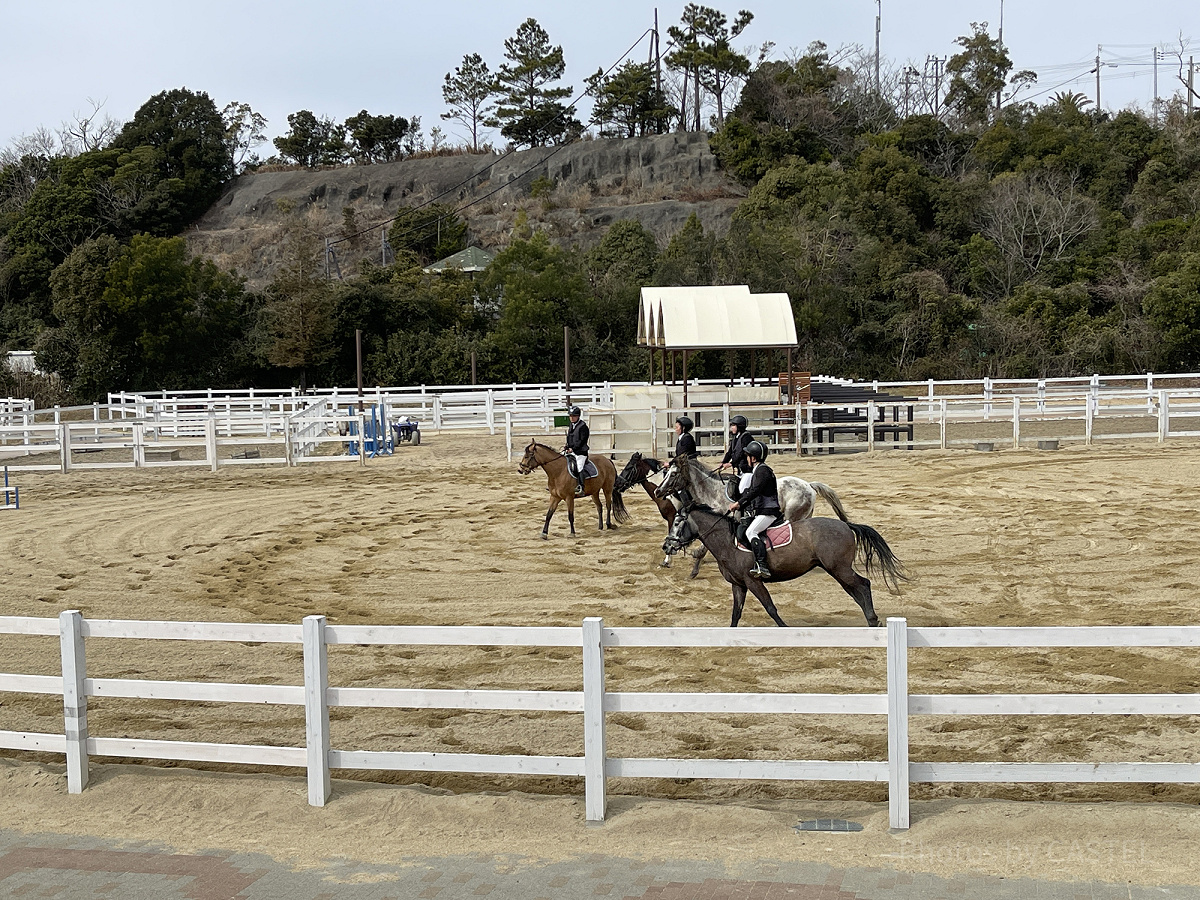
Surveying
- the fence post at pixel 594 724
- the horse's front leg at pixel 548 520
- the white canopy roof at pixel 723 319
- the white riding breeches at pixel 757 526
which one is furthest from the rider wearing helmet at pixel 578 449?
the white canopy roof at pixel 723 319

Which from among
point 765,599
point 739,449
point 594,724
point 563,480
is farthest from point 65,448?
point 594,724

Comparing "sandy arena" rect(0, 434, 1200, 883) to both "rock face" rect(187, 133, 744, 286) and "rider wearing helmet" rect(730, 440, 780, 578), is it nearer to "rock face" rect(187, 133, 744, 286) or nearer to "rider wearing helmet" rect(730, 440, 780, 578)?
"rider wearing helmet" rect(730, 440, 780, 578)

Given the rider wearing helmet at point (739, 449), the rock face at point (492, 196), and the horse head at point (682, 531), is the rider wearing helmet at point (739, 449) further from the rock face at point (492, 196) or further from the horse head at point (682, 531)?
the rock face at point (492, 196)

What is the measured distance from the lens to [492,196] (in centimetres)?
8656

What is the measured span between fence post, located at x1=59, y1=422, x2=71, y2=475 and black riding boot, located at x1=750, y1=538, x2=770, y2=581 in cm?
1963

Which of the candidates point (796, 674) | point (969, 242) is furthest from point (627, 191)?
point (796, 674)

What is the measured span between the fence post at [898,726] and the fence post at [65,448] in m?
22.9

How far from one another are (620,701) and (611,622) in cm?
463

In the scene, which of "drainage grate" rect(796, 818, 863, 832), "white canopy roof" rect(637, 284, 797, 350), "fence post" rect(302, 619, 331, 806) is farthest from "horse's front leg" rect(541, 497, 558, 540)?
"white canopy roof" rect(637, 284, 797, 350)

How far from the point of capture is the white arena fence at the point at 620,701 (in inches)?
227

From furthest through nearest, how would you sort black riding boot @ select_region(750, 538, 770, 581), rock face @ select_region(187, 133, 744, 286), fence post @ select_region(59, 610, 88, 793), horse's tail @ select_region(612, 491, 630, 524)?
rock face @ select_region(187, 133, 744, 286), horse's tail @ select_region(612, 491, 630, 524), black riding boot @ select_region(750, 538, 770, 581), fence post @ select_region(59, 610, 88, 793)

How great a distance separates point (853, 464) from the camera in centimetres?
2358

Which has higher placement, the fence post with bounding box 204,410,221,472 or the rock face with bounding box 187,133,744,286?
the rock face with bounding box 187,133,744,286

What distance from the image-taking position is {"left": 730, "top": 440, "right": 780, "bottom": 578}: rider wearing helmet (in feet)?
Answer: 32.0
